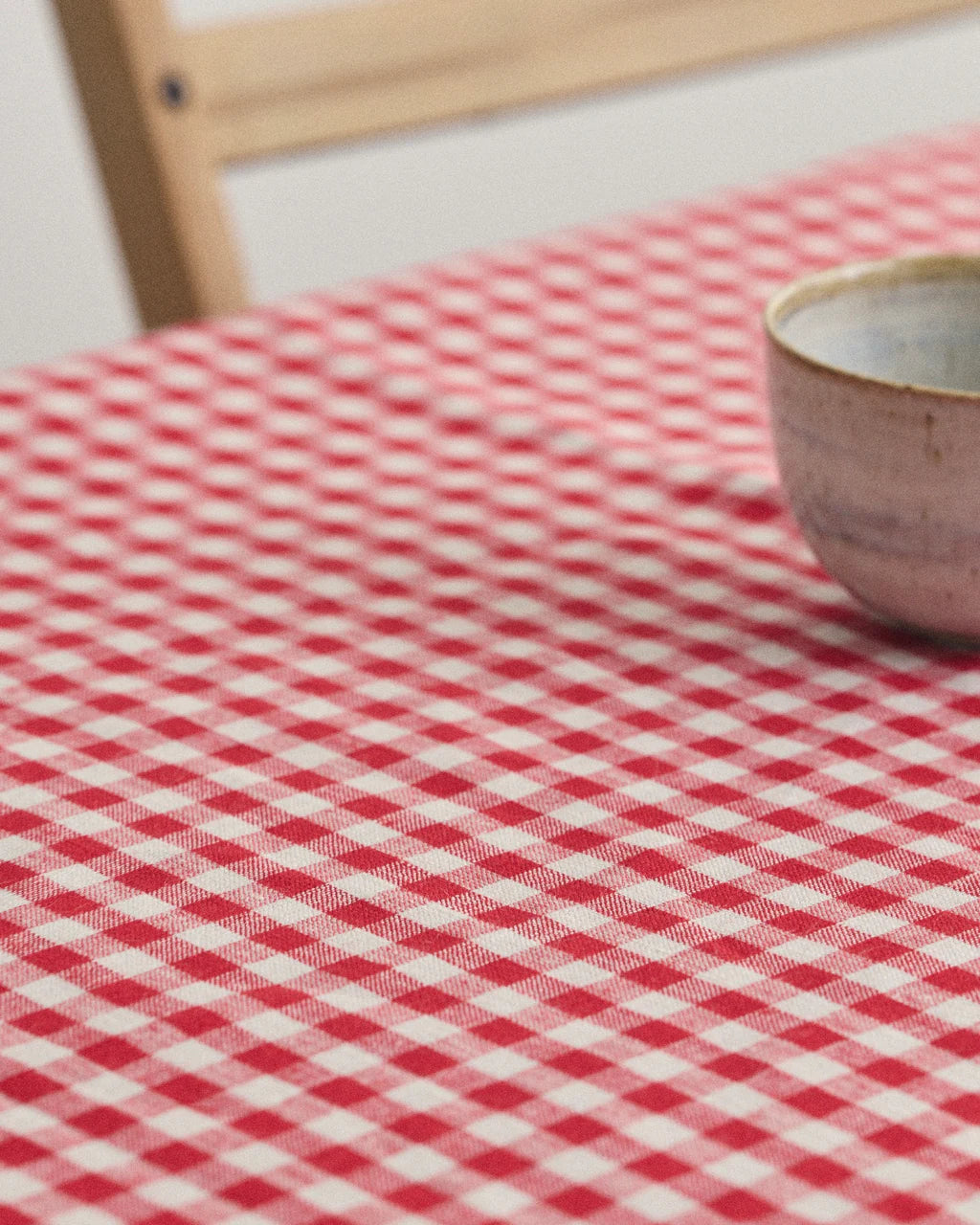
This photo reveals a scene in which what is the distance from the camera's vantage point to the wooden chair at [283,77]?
0.98 m

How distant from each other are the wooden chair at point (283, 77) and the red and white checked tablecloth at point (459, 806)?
128mm

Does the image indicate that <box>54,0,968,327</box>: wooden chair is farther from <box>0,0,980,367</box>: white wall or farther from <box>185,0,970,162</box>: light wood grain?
<box>0,0,980,367</box>: white wall

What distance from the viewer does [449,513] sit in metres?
0.75

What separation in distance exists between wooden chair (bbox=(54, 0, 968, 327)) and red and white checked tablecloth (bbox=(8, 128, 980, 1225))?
13 centimetres

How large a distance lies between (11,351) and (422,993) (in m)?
1.90

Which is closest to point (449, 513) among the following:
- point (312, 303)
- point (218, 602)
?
point (218, 602)

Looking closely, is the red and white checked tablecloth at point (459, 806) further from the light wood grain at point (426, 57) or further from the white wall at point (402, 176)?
the white wall at point (402, 176)

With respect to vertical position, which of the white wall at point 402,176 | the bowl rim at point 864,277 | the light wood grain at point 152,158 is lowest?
the white wall at point 402,176

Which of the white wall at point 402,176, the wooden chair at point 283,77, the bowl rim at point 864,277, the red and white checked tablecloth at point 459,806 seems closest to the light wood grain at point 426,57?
the wooden chair at point 283,77

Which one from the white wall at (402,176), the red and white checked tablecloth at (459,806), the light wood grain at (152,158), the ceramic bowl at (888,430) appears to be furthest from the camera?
the white wall at (402,176)

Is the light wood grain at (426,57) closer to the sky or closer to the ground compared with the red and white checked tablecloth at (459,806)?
closer to the sky

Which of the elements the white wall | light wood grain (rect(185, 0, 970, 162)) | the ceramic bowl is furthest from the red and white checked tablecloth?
the white wall

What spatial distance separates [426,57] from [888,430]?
1.89 feet

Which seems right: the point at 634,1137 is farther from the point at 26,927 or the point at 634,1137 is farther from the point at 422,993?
the point at 26,927
